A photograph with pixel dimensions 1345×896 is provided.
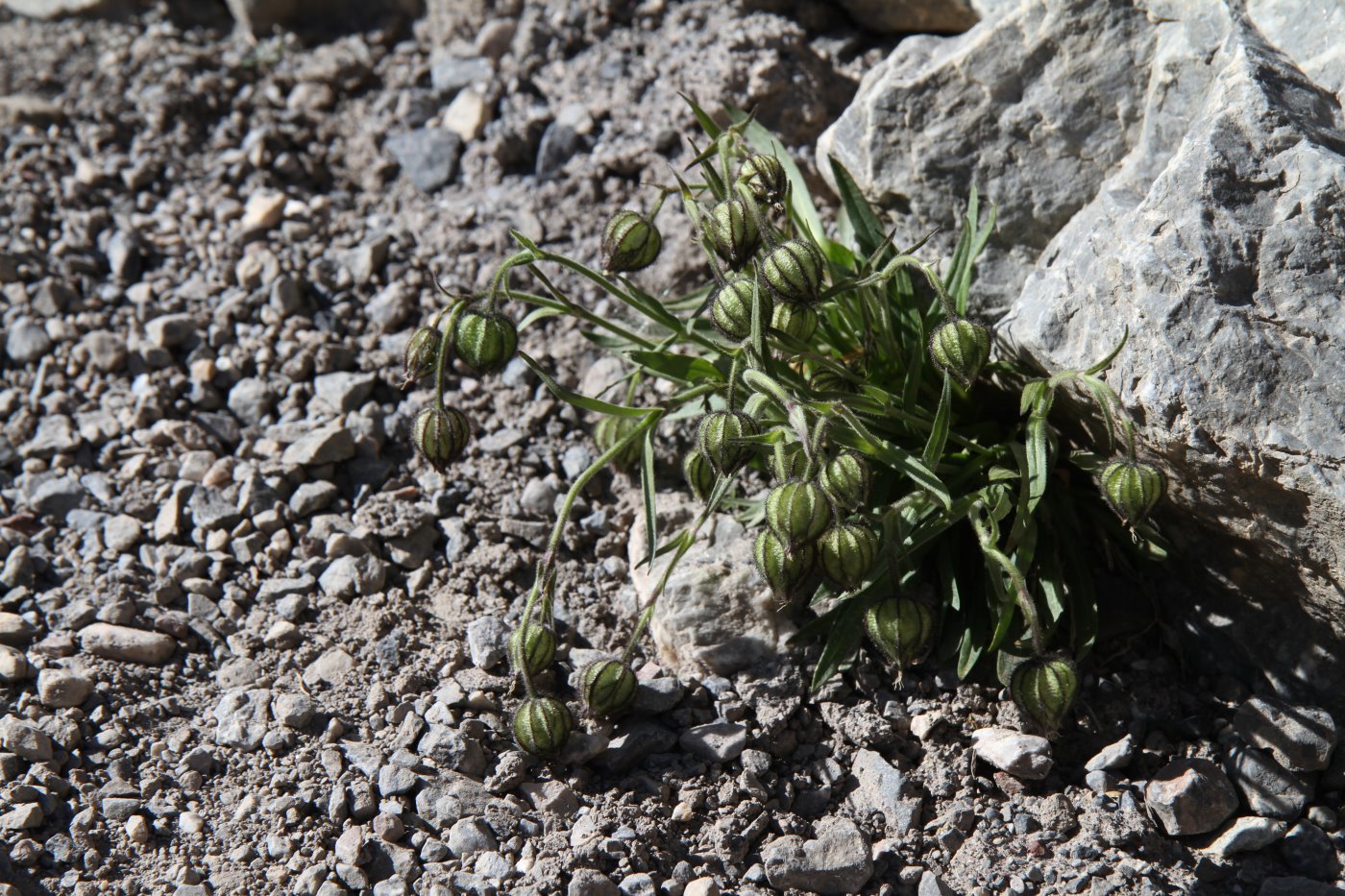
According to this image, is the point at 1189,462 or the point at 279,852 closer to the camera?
the point at 279,852

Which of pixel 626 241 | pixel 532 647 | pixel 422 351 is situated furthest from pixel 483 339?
pixel 532 647

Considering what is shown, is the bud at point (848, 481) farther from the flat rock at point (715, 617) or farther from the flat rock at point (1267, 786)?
the flat rock at point (1267, 786)

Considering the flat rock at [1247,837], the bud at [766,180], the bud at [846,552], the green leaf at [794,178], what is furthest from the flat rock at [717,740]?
the green leaf at [794,178]

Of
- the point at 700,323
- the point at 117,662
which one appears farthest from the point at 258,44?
the point at 117,662

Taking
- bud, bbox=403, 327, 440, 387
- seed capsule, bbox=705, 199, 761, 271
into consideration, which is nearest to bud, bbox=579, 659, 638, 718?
bud, bbox=403, 327, 440, 387

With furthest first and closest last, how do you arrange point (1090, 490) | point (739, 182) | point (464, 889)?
point (1090, 490) → point (739, 182) → point (464, 889)

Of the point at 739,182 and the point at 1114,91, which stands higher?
the point at 1114,91

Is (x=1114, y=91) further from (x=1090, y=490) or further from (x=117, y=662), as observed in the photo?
(x=117, y=662)
